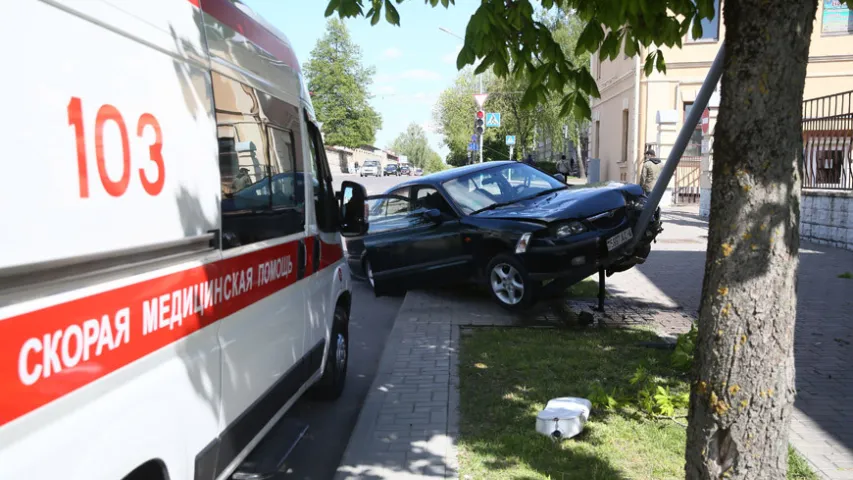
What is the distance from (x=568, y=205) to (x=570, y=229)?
0.47 m

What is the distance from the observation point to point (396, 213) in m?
9.34

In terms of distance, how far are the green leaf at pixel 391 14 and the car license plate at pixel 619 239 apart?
4.00m

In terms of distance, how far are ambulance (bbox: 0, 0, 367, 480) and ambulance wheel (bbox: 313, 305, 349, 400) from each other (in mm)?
1118

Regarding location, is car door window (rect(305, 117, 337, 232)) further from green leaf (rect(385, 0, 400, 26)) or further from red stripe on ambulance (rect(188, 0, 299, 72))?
green leaf (rect(385, 0, 400, 26))

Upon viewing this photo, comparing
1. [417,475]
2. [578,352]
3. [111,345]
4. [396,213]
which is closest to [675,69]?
[396,213]

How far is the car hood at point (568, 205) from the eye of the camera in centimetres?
761

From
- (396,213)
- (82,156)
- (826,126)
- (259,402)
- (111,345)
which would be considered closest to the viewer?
(82,156)

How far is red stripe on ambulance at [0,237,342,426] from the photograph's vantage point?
179 cm

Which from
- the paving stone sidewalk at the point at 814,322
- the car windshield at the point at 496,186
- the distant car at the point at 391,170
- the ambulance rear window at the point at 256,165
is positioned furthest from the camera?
the distant car at the point at 391,170

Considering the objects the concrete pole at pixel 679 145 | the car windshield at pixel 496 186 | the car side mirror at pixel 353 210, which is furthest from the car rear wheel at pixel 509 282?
the car side mirror at pixel 353 210

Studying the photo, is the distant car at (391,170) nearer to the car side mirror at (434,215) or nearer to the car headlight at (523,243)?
the car side mirror at (434,215)

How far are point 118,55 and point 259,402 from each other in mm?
1850

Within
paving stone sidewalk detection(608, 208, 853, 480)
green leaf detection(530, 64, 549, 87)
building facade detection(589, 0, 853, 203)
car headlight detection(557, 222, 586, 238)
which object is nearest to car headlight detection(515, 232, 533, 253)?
car headlight detection(557, 222, 586, 238)

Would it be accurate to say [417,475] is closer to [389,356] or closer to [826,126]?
[389,356]
